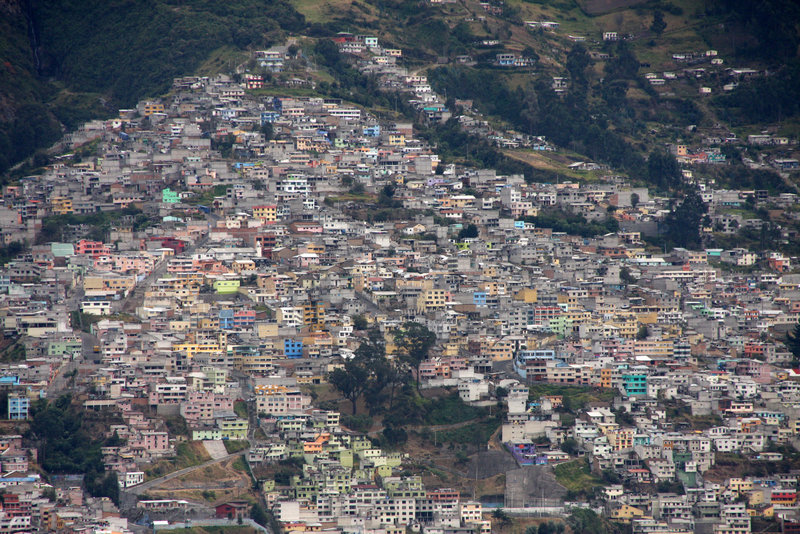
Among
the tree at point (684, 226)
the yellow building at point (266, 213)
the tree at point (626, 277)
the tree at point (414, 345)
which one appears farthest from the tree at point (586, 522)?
the tree at point (684, 226)

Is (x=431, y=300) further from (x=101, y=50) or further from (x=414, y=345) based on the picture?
(x=101, y=50)

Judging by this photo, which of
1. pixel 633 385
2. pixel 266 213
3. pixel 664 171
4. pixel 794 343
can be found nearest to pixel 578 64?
pixel 664 171

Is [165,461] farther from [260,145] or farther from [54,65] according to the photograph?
[54,65]

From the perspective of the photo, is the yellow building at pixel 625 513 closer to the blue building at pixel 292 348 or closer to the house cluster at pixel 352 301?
the house cluster at pixel 352 301

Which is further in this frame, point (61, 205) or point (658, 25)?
point (658, 25)

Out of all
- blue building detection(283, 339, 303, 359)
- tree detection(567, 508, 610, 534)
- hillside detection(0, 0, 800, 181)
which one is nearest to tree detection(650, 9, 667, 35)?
hillside detection(0, 0, 800, 181)

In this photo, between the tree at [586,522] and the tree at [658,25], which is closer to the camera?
the tree at [586,522]

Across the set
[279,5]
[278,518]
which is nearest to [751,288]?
[278,518]
